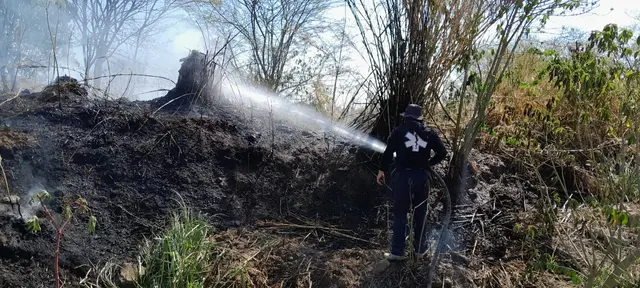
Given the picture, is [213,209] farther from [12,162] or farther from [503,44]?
[503,44]

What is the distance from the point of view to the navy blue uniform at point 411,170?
382 cm

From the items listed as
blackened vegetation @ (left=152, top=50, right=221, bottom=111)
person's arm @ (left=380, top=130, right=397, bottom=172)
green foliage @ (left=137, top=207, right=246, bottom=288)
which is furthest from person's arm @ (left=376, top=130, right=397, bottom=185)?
blackened vegetation @ (left=152, top=50, right=221, bottom=111)

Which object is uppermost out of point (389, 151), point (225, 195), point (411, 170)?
point (389, 151)

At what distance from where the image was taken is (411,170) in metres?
3.87

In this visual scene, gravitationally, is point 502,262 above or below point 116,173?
below

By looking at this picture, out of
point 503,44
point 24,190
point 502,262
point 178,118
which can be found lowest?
point 502,262

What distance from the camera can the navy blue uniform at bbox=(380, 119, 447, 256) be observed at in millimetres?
3820

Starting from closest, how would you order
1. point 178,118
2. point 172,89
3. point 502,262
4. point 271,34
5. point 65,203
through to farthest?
point 65,203, point 502,262, point 178,118, point 172,89, point 271,34

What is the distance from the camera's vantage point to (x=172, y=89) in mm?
5719

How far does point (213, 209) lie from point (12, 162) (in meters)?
1.62

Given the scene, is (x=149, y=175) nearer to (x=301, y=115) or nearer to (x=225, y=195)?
(x=225, y=195)

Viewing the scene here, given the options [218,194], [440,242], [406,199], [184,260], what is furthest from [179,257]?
[440,242]

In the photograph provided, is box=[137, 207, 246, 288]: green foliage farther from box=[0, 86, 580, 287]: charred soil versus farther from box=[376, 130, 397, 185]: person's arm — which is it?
box=[376, 130, 397, 185]: person's arm

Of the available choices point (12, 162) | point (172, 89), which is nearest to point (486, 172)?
point (172, 89)
